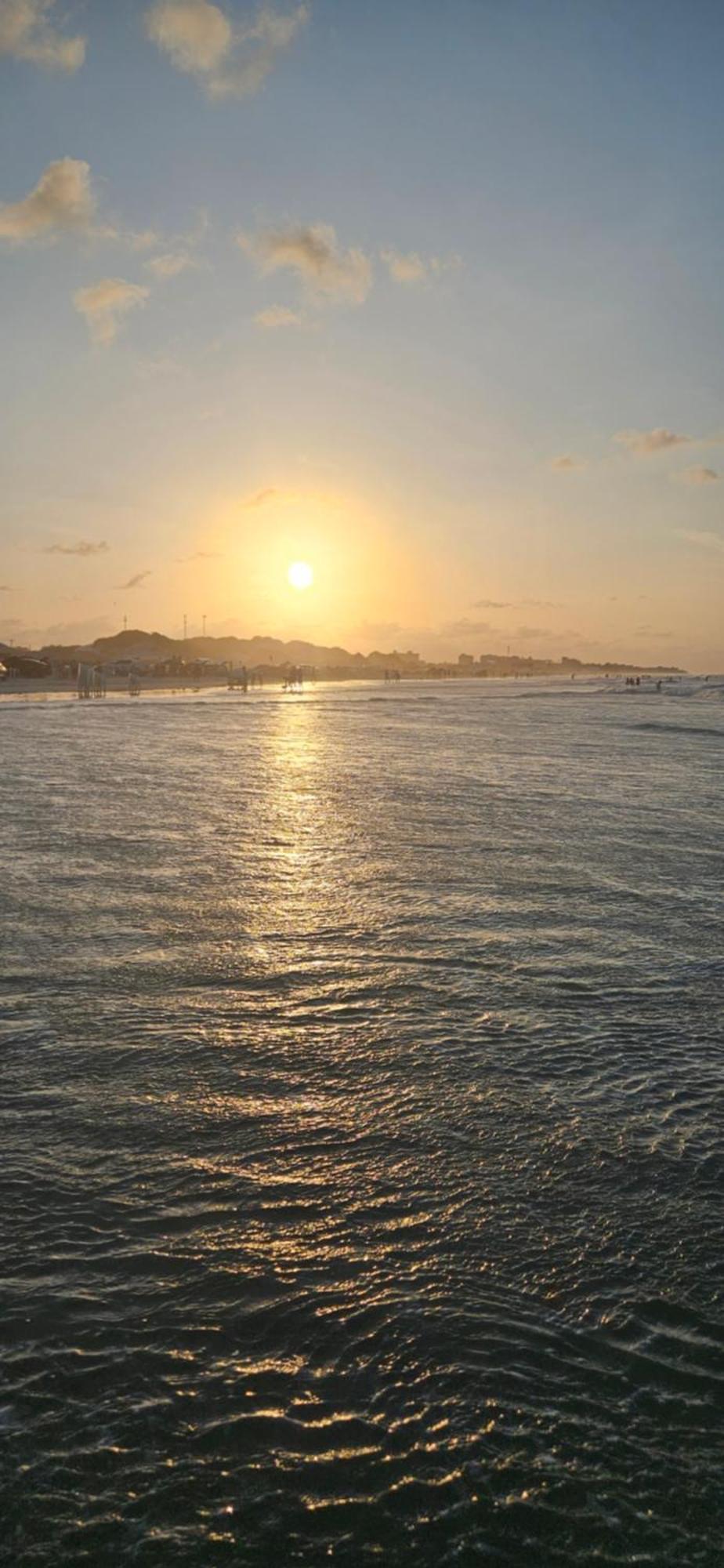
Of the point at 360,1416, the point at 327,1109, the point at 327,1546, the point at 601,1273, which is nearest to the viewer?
the point at 327,1546

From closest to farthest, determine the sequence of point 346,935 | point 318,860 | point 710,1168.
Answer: point 710,1168 < point 346,935 < point 318,860

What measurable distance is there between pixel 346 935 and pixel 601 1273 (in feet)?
14.5

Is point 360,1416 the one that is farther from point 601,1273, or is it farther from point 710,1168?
point 710,1168

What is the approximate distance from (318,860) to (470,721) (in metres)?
36.4

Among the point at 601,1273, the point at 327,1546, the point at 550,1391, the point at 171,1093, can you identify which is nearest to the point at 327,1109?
the point at 171,1093

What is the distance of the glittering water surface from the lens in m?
2.41

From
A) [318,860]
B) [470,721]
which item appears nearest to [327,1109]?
[318,860]

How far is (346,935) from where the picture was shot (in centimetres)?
753

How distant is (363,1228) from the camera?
3.49 m

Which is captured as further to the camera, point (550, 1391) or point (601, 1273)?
point (601, 1273)

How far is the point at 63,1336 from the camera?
2.95 m

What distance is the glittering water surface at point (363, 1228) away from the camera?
2412 millimetres

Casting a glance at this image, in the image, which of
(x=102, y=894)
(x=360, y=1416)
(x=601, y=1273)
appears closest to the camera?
(x=360, y=1416)

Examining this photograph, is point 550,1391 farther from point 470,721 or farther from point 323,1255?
point 470,721
